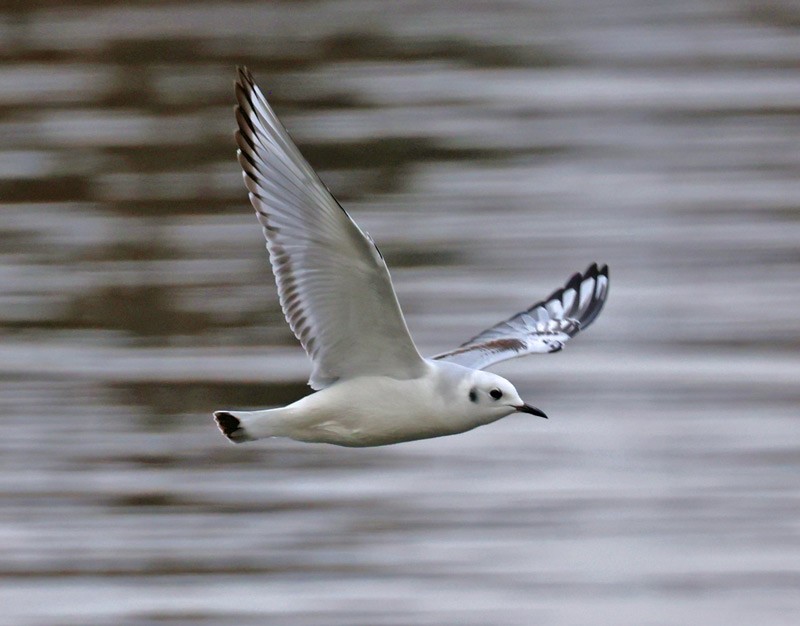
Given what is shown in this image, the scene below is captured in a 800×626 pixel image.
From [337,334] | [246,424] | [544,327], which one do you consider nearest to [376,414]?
[337,334]

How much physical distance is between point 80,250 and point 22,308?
0.45 meters

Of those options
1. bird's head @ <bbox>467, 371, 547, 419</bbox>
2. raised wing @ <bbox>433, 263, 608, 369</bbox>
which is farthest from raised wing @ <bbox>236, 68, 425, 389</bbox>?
raised wing @ <bbox>433, 263, 608, 369</bbox>

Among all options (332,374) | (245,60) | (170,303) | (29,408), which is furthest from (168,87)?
(332,374)

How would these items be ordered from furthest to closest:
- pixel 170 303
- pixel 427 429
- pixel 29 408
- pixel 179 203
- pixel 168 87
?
pixel 168 87 < pixel 179 203 < pixel 170 303 < pixel 29 408 < pixel 427 429

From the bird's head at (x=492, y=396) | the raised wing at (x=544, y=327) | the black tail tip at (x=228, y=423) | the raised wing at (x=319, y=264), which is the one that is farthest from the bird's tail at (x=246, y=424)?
the raised wing at (x=544, y=327)

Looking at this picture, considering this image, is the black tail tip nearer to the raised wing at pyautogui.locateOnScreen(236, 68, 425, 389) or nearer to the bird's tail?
the bird's tail

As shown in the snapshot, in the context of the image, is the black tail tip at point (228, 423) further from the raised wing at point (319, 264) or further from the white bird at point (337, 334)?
the raised wing at point (319, 264)

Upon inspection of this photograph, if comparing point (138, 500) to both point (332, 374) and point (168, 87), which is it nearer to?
point (332, 374)

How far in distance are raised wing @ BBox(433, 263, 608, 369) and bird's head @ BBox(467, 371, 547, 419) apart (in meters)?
0.32

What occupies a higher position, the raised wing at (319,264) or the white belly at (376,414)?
the raised wing at (319,264)

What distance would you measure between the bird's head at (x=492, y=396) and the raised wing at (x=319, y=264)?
125 millimetres

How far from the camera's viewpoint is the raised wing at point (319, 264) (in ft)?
12.0

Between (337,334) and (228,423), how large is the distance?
32cm

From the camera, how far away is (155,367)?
20.2 feet
